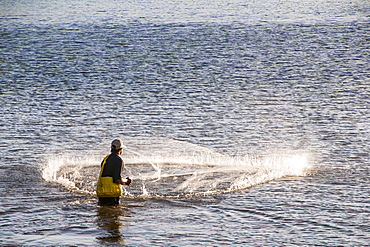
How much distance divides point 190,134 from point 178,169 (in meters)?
3.98

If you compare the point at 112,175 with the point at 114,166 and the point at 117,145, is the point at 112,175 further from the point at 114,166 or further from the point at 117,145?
the point at 117,145

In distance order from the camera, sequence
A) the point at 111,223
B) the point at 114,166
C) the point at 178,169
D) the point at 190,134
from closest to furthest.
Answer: the point at 111,223 < the point at 114,166 < the point at 178,169 < the point at 190,134

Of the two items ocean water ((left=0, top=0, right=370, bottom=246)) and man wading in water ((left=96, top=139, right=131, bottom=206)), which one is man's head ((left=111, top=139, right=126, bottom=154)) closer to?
man wading in water ((left=96, top=139, right=131, bottom=206))

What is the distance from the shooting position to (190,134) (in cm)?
1928

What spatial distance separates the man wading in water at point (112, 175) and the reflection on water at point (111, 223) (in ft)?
0.92

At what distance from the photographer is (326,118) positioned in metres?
21.5

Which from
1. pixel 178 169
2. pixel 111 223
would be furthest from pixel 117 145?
pixel 178 169

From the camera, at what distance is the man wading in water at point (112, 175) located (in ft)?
37.9

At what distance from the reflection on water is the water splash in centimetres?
132

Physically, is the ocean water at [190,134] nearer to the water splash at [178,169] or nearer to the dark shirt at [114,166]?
the water splash at [178,169]

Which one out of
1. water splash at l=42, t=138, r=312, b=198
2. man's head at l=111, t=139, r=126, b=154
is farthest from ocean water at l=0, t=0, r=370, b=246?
man's head at l=111, t=139, r=126, b=154

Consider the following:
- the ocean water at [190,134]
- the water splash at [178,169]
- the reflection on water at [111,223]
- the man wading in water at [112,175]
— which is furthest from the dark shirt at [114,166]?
the water splash at [178,169]

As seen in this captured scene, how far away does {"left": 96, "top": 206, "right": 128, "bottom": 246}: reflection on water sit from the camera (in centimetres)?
1039

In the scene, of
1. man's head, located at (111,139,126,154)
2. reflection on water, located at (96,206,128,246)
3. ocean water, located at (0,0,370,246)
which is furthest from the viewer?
man's head, located at (111,139,126,154)
